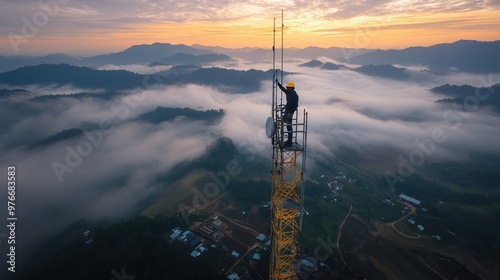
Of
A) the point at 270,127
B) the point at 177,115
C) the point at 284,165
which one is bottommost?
the point at 177,115

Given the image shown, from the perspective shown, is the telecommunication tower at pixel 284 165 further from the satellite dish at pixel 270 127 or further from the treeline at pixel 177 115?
the treeline at pixel 177 115

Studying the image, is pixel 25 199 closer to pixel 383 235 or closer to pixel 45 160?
pixel 45 160

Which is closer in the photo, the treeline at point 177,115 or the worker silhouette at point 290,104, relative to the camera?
the worker silhouette at point 290,104

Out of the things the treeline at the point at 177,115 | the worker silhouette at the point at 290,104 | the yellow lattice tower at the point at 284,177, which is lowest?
the treeline at the point at 177,115

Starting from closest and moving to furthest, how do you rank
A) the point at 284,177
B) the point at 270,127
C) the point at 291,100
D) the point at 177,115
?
the point at 291,100, the point at 270,127, the point at 284,177, the point at 177,115

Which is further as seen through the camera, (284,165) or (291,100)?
(284,165)

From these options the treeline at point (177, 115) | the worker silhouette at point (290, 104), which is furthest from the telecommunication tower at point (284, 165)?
the treeline at point (177, 115)

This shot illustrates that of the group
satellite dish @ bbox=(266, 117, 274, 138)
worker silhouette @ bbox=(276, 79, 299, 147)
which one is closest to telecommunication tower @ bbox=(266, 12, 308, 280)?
satellite dish @ bbox=(266, 117, 274, 138)

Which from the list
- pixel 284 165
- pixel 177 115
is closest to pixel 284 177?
pixel 284 165

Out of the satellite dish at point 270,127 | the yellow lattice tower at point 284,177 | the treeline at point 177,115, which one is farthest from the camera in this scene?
the treeline at point 177,115

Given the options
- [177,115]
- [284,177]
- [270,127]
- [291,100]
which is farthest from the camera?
[177,115]

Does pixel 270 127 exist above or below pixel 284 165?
above

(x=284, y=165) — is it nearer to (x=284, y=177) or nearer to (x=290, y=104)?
(x=284, y=177)
